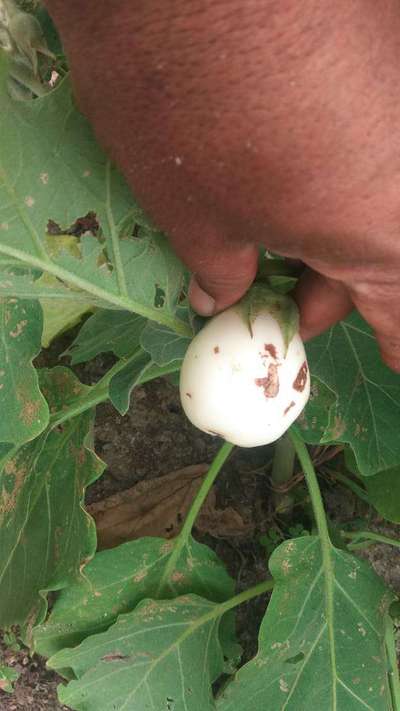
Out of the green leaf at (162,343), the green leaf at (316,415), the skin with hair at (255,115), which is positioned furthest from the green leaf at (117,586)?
the skin with hair at (255,115)

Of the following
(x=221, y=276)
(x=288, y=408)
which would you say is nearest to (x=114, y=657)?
(x=288, y=408)

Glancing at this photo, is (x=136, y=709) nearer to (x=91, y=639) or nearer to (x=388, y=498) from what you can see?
(x=91, y=639)

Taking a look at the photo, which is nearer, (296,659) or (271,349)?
(271,349)

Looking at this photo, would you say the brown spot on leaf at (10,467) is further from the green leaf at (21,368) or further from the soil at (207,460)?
the soil at (207,460)

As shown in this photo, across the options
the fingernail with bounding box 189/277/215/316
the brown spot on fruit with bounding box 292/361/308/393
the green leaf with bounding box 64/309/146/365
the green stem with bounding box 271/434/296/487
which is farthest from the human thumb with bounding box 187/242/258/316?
the green stem with bounding box 271/434/296/487

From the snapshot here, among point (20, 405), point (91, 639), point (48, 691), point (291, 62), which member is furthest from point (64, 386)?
point (291, 62)

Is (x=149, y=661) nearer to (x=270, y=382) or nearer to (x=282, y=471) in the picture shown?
(x=282, y=471)

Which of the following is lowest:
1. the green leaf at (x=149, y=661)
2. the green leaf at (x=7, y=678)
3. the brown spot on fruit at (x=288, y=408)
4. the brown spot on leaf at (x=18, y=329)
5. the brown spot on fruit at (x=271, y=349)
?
the green leaf at (x=7, y=678)
